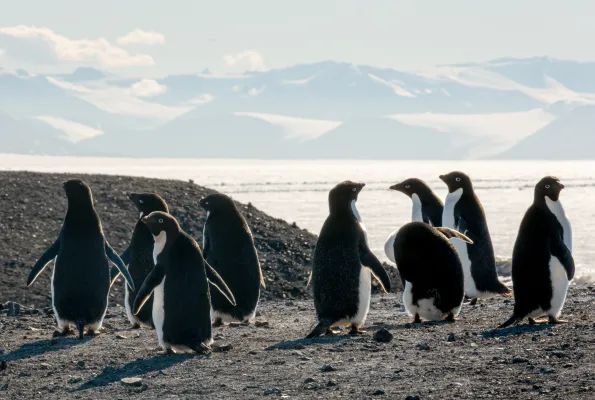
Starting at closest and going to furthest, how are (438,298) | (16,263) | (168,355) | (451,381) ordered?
(451,381) → (168,355) → (438,298) → (16,263)

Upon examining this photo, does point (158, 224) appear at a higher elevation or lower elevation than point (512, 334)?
higher

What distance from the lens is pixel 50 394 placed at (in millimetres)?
6703

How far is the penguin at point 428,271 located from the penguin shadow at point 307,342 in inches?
40.8

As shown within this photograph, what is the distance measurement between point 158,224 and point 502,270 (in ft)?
36.3

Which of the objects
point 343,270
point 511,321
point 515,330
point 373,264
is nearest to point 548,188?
point 511,321

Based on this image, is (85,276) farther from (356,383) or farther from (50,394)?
(356,383)

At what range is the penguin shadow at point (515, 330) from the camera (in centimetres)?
814

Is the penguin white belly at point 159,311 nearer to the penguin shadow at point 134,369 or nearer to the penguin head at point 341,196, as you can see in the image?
the penguin shadow at point 134,369

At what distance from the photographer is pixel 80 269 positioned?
954 centimetres

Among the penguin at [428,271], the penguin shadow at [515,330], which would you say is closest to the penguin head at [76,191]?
the penguin at [428,271]

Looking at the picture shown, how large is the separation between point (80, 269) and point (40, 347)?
3.45ft

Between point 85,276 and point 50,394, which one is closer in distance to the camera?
point 50,394

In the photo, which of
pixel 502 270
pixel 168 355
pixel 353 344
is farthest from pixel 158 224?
pixel 502 270

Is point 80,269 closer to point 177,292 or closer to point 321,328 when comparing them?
point 177,292
